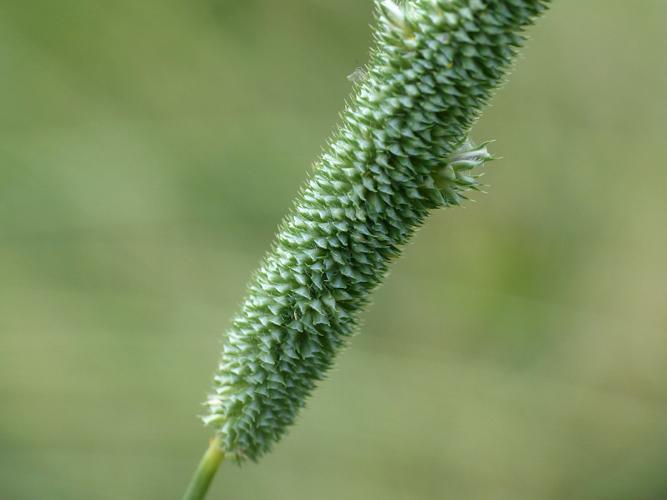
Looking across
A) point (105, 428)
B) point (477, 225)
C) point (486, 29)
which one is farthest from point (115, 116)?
point (486, 29)

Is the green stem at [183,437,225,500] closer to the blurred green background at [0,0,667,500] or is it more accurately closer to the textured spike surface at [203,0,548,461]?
the textured spike surface at [203,0,548,461]

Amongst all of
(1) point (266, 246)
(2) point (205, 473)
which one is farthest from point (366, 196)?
(1) point (266, 246)

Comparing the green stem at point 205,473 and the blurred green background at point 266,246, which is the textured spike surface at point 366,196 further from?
the blurred green background at point 266,246

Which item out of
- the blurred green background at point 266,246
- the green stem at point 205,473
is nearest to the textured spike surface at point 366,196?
the green stem at point 205,473

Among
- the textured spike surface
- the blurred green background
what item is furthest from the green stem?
the blurred green background

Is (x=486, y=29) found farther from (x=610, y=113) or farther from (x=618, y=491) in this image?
(x=618, y=491)
